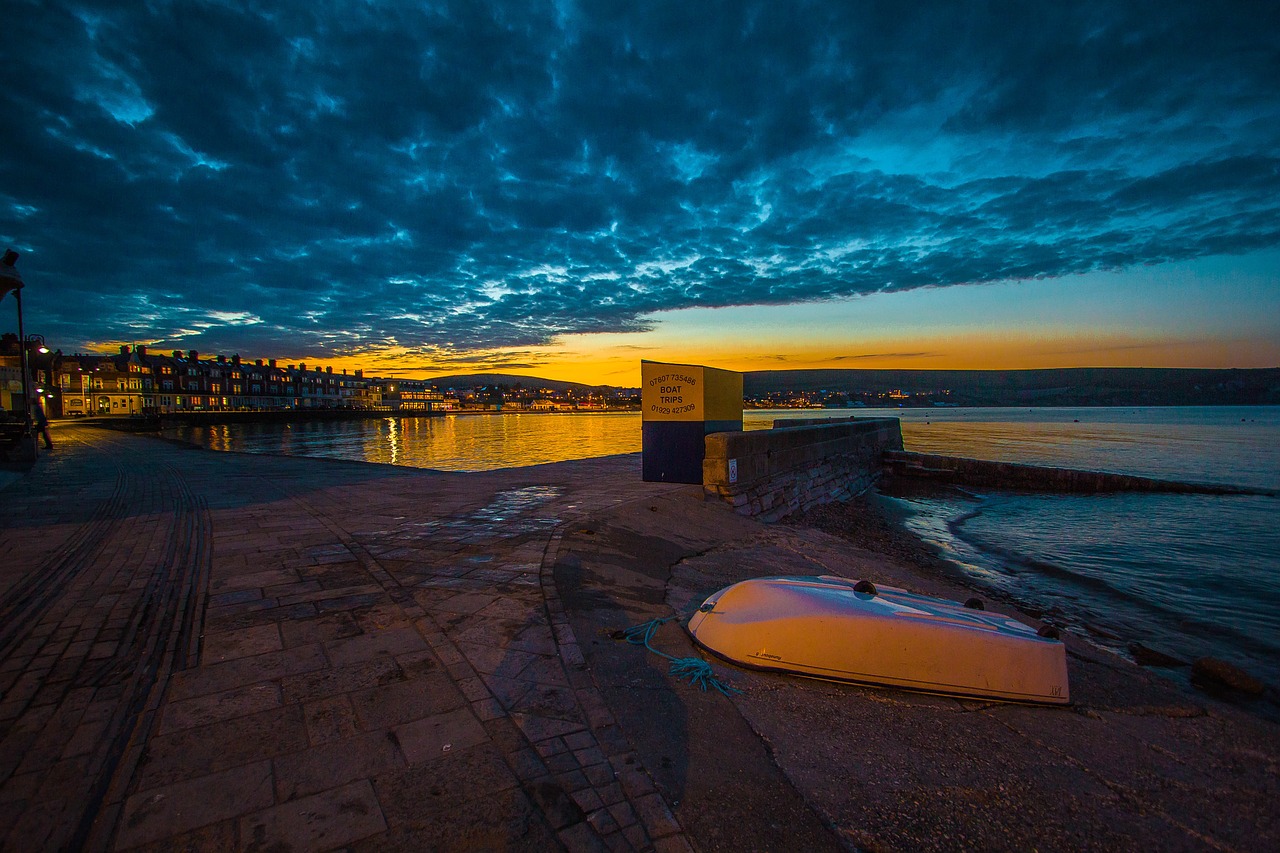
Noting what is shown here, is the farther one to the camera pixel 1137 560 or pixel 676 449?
pixel 676 449

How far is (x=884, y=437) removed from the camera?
26781mm

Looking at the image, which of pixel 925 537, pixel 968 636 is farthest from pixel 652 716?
pixel 925 537

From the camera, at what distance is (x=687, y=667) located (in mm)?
3727

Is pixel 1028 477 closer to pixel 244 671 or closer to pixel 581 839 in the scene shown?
pixel 581 839

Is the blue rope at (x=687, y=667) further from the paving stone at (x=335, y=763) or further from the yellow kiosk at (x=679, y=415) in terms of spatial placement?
the yellow kiosk at (x=679, y=415)

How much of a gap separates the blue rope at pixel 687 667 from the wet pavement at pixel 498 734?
88mm

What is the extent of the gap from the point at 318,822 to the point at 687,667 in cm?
229

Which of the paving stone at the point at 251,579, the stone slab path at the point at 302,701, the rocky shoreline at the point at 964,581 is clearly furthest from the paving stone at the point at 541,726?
the rocky shoreline at the point at 964,581

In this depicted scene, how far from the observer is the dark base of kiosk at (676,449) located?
1070cm

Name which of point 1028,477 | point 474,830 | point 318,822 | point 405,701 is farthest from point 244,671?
point 1028,477

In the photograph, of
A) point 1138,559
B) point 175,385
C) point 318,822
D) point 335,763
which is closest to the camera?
point 318,822

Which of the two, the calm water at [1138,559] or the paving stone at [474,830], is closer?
the paving stone at [474,830]

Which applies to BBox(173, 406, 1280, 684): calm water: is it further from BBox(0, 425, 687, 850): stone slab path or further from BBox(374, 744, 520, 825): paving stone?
BBox(374, 744, 520, 825): paving stone

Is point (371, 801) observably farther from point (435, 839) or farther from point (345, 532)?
point (345, 532)
